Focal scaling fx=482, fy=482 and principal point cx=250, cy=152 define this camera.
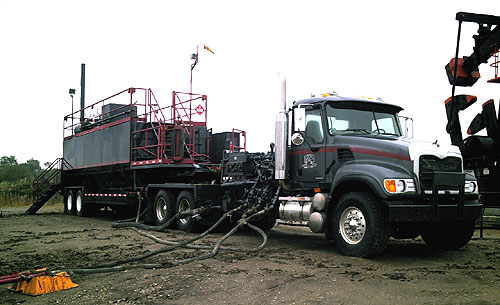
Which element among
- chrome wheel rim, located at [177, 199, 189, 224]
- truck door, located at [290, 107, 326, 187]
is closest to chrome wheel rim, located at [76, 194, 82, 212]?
chrome wheel rim, located at [177, 199, 189, 224]

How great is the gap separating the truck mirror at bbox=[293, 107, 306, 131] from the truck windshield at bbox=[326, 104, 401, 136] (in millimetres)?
490

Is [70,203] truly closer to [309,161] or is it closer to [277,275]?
[309,161]

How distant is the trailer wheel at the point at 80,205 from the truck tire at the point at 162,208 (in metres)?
6.38

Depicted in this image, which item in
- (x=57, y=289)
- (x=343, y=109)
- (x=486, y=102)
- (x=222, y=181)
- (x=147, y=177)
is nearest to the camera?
(x=57, y=289)

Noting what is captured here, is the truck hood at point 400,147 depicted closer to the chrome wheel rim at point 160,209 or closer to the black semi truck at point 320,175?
the black semi truck at point 320,175

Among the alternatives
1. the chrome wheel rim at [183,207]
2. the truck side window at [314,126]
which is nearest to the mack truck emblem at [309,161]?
the truck side window at [314,126]

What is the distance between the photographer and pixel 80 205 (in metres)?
20.1

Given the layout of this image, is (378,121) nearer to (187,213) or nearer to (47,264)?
(187,213)

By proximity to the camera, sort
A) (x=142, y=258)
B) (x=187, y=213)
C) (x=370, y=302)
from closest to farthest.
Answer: (x=370, y=302), (x=142, y=258), (x=187, y=213)

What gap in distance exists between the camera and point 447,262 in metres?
8.23

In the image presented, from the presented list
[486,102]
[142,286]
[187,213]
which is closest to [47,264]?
[142,286]

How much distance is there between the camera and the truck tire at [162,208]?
13.6 meters

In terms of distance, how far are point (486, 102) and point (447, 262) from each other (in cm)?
768

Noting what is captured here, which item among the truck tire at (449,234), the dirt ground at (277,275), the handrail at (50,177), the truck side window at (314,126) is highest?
the truck side window at (314,126)
